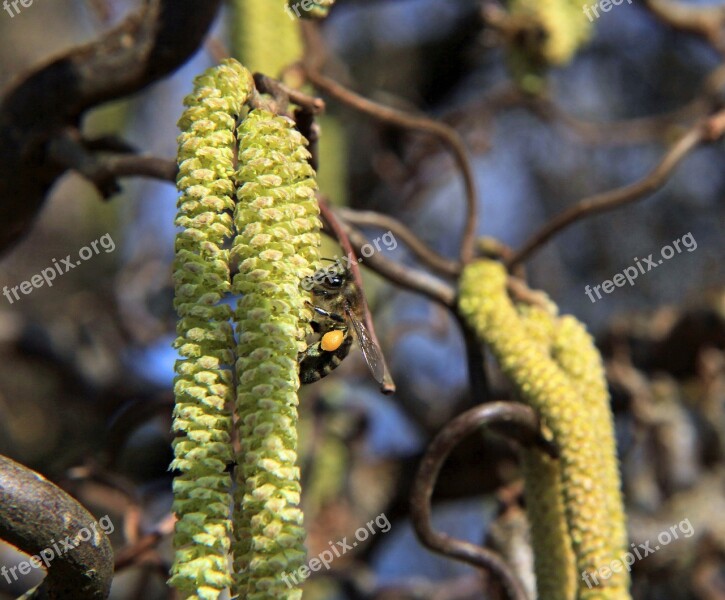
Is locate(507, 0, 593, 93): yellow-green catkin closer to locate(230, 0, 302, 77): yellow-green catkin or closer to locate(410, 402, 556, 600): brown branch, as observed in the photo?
locate(230, 0, 302, 77): yellow-green catkin

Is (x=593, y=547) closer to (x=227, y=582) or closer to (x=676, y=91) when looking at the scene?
(x=227, y=582)

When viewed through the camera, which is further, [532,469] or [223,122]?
[532,469]

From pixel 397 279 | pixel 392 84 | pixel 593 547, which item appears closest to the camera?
pixel 593 547

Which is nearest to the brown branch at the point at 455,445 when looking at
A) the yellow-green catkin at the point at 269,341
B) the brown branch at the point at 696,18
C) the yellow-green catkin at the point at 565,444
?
the yellow-green catkin at the point at 565,444

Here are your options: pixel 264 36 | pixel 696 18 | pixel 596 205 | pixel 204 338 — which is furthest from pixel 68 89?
pixel 696 18

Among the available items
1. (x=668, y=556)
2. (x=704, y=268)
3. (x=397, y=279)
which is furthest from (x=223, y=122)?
(x=704, y=268)

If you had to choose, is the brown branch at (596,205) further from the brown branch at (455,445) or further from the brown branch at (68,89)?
the brown branch at (68,89)

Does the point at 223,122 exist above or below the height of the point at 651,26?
above
